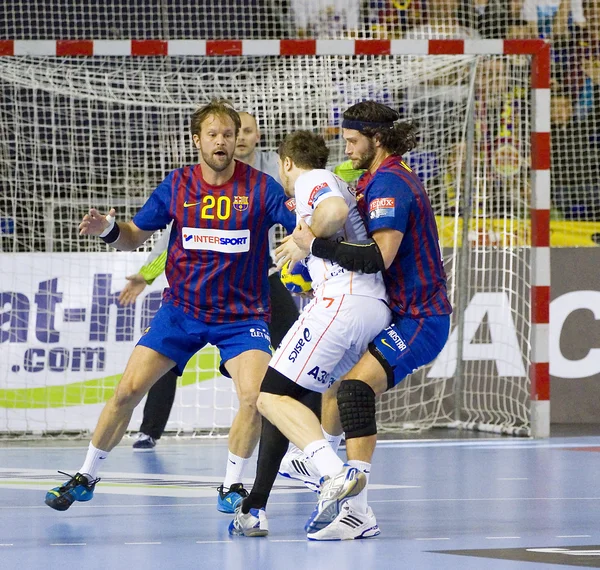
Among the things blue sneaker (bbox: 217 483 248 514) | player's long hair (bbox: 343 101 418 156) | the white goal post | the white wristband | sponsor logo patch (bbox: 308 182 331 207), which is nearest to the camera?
sponsor logo patch (bbox: 308 182 331 207)

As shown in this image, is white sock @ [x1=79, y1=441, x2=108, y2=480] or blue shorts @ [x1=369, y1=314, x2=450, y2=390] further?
white sock @ [x1=79, y1=441, x2=108, y2=480]

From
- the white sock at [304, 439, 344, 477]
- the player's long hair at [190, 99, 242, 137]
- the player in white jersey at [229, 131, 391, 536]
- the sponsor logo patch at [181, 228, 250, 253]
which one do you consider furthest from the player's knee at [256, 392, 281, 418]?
the player's long hair at [190, 99, 242, 137]

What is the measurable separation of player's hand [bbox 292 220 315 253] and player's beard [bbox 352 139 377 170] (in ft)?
1.42

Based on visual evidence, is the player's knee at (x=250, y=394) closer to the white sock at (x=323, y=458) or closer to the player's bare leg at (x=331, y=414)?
the player's bare leg at (x=331, y=414)

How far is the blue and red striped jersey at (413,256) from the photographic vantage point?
4.97 meters

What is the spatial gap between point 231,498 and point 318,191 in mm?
1589

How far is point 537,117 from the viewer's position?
30.5 ft

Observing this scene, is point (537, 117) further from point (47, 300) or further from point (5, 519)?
point (5, 519)

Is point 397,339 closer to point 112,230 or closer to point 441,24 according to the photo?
point 112,230

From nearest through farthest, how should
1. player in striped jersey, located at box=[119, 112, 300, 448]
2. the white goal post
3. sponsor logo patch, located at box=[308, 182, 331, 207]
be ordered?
sponsor logo patch, located at box=[308, 182, 331, 207] → player in striped jersey, located at box=[119, 112, 300, 448] → the white goal post

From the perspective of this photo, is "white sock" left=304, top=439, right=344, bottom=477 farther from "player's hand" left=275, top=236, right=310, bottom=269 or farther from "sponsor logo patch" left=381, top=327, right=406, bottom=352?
"player's hand" left=275, top=236, right=310, bottom=269

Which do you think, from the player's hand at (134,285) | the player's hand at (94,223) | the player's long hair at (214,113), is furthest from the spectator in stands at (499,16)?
the player's hand at (94,223)

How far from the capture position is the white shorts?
4.82 meters

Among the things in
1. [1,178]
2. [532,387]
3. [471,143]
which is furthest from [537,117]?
[1,178]
